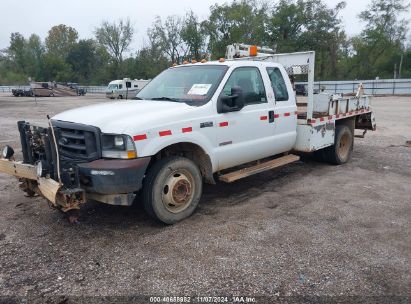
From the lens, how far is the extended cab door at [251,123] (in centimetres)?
492

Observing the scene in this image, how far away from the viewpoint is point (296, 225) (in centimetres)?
442

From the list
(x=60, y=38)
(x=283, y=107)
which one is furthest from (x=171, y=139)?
(x=60, y=38)

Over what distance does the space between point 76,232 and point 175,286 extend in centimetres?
171

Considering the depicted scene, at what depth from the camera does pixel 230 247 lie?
3875mm

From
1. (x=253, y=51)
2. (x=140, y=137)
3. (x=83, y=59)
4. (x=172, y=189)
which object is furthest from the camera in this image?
(x=83, y=59)

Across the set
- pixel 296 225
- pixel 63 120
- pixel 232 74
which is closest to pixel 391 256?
pixel 296 225

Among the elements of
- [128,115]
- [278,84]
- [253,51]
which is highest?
[253,51]

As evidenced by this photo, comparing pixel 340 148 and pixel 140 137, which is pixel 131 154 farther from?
pixel 340 148

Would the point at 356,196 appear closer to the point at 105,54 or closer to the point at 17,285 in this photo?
the point at 17,285

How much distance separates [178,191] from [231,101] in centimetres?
136

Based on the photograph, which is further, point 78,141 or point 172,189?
point 172,189

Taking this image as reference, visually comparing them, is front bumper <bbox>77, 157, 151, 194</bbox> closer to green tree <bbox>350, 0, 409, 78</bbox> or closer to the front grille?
the front grille

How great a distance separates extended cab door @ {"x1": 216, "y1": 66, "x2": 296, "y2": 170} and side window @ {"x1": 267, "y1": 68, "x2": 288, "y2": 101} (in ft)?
0.19

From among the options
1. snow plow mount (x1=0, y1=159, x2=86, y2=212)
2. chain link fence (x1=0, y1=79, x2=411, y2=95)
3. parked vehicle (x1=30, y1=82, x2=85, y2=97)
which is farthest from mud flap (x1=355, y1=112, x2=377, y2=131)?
parked vehicle (x1=30, y1=82, x2=85, y2=97)
